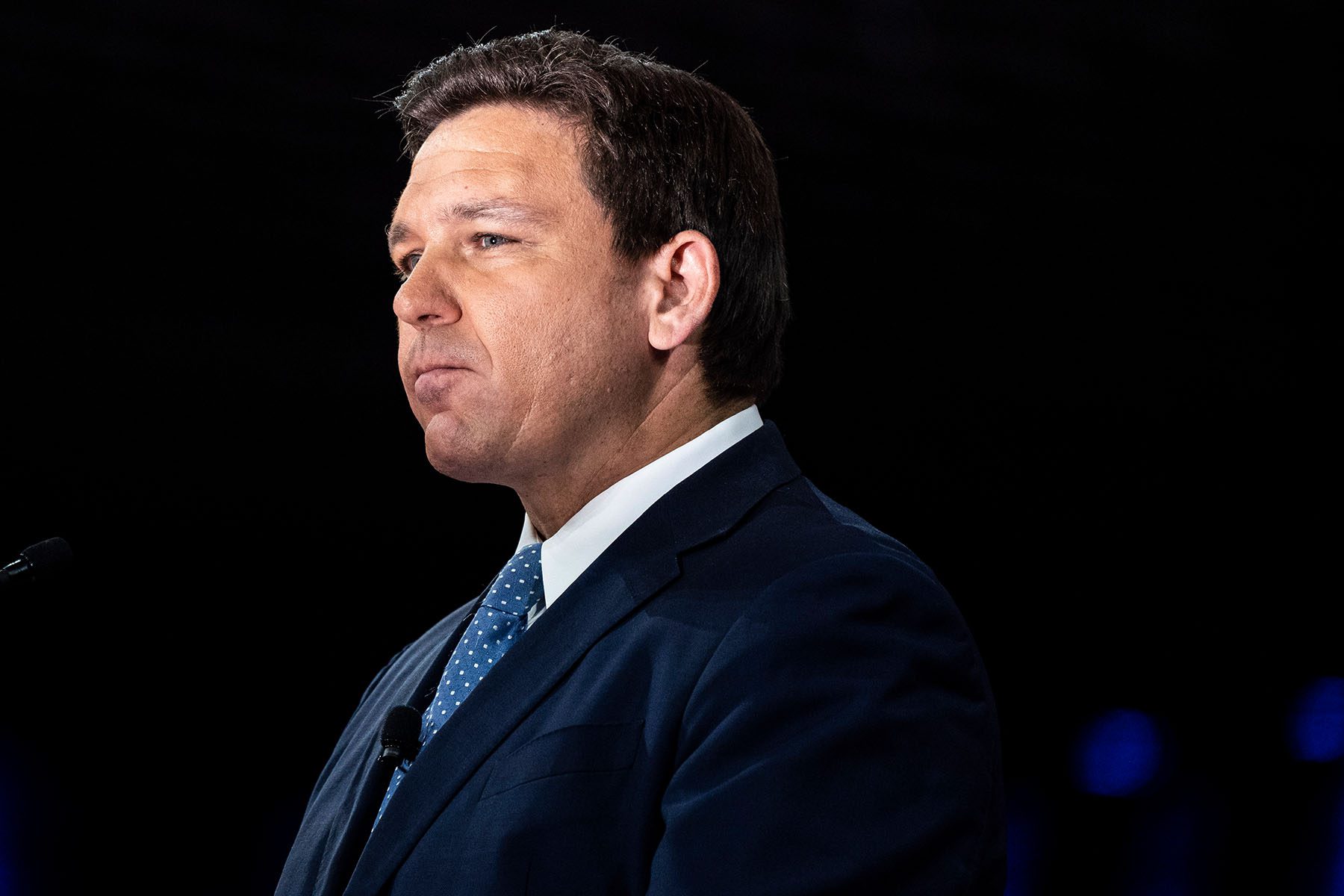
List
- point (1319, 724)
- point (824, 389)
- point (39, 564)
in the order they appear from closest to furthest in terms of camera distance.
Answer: point (39, 564) < point (1319, 724) < point (824, 389)

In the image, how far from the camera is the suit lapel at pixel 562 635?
1.15 m

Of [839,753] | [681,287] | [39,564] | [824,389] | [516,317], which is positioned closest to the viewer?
[839,753]

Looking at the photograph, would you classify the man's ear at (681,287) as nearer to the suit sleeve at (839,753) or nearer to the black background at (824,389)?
the suit sleeve at (839,753)

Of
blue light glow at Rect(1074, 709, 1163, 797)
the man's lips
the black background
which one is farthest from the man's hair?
blue light glow at Rect(1074, 709, 1163, 797)

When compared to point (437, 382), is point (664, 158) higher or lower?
higher

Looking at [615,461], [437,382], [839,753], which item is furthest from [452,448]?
[839,753]

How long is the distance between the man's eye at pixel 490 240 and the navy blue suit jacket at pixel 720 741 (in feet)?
1.11

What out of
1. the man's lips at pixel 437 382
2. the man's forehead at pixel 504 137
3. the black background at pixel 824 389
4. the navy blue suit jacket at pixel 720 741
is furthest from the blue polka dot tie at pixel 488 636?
the black background at pixel 824 389

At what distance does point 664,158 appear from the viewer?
1.48m

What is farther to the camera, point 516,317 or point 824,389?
point 824,389

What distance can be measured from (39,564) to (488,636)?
1.46ft

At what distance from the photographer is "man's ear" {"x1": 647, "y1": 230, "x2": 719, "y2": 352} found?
1.43 m

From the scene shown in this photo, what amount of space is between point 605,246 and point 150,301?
7.22 feet

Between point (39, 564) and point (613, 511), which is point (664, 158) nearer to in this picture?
point (613, 511)
